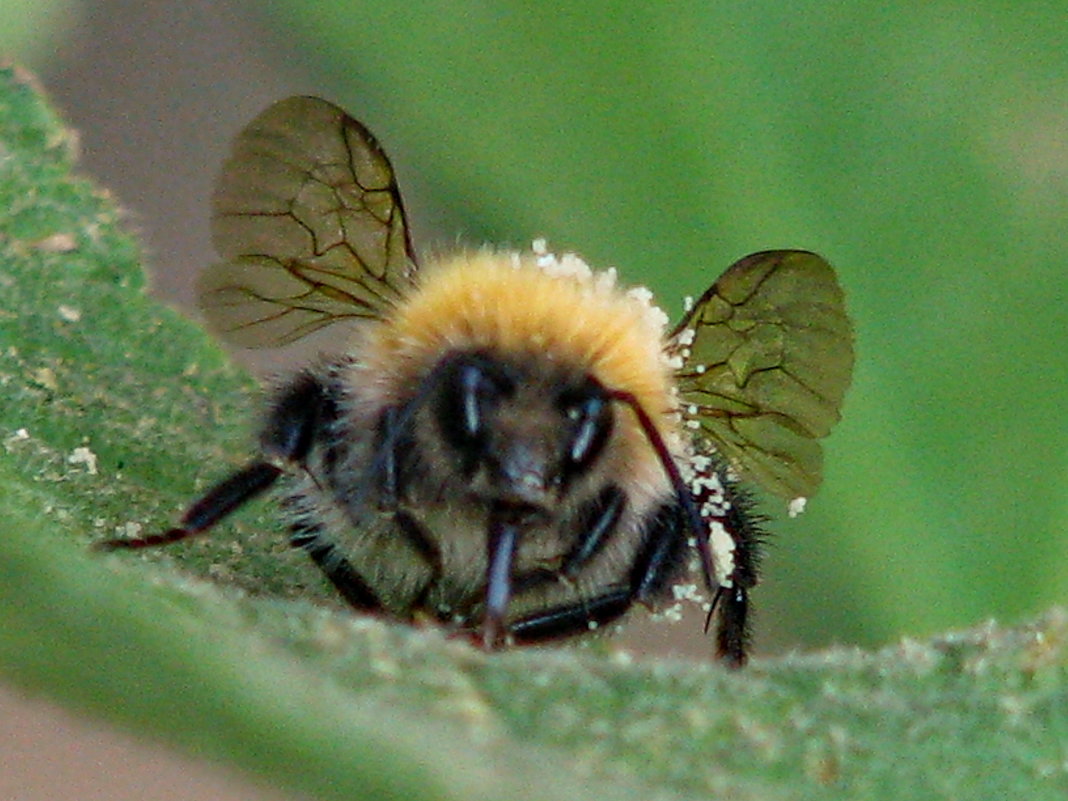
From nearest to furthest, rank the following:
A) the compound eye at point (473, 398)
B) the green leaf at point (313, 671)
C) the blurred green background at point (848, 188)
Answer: the green leaf at point (313, 671) < the compound eye at point (473, 398) < the blurred green background at point (848, 188)

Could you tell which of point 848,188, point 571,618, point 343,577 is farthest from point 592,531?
point 848,188

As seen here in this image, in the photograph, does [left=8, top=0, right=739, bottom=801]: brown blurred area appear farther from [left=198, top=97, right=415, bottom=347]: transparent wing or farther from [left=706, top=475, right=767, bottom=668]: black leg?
[left=706, top=475, right=767, bottom=668]: black leg

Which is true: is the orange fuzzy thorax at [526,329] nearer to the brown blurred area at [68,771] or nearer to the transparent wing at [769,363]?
the transparent wing at [769,363]

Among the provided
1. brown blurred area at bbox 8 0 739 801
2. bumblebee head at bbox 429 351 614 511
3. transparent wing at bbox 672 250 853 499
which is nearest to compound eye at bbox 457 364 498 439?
bumblebee head at bbox 429 351 614 511

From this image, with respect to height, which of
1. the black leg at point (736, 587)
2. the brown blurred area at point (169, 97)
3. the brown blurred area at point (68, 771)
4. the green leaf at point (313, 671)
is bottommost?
the green leaf at point (313, 671)

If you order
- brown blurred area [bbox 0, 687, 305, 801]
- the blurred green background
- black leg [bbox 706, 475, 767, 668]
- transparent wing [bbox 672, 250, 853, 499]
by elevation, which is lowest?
black leg [bbox 706, 475, 767, 668]

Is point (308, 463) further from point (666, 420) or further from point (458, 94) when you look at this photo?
point (458, 94)

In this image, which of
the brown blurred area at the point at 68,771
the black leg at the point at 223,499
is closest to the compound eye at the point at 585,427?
the black leg at the point at 223,499
